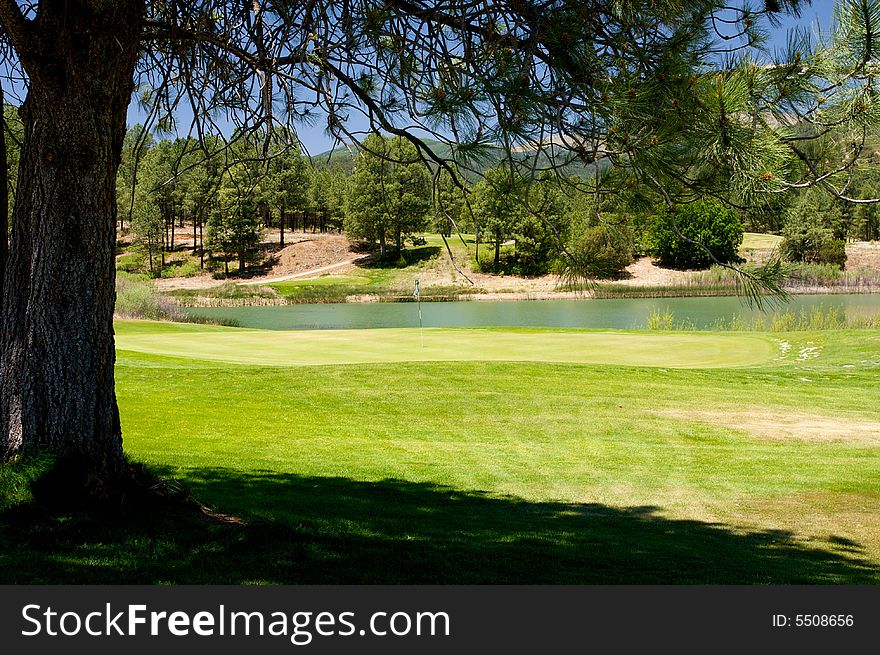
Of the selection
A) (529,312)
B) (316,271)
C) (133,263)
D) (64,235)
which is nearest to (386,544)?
(64,235)

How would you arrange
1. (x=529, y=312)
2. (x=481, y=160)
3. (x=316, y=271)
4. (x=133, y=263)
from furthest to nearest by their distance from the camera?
(x=133, y=263), (x=316, y=271), (x=529, y=312), (x=481, y=160)

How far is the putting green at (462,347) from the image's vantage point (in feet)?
50.2

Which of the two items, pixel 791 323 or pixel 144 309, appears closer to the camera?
pixel 791 323

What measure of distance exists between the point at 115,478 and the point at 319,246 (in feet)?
193

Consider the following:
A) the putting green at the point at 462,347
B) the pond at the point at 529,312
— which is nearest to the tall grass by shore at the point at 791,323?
the pond at the point at 529,312

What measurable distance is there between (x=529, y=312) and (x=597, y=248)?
29.9 meters

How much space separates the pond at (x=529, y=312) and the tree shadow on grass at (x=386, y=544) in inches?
876

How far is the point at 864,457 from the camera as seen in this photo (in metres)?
8.30

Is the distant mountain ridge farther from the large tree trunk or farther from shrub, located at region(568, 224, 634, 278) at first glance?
the large tree trunk

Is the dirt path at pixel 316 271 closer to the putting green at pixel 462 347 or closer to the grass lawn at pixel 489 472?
the putting green at pixel 462 347

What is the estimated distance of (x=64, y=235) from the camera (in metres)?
4.01

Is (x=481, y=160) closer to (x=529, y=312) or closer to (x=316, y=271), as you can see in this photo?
(x=529, y=312)

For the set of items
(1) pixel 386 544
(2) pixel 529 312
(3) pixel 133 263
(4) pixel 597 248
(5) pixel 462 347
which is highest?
(3) pixel 133 263

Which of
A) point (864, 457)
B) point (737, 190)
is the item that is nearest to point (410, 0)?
point (737, 190)
